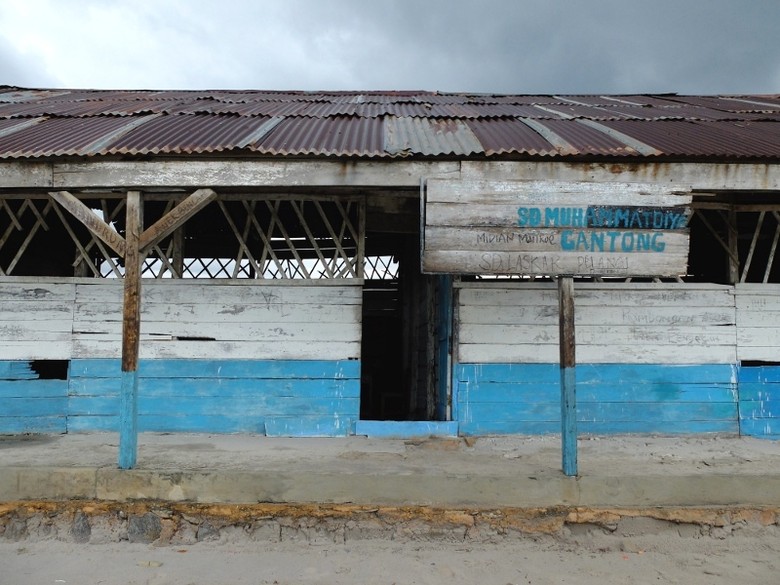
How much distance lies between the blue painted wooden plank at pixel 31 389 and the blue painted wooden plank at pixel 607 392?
4.08 meters

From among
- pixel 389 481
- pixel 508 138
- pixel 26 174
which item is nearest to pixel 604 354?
pixel 508 138

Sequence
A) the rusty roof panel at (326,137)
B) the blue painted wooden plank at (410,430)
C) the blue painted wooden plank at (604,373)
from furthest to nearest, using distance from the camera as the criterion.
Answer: the blue painted wooden plank at (604,373)
the blue painted wooden plank at (410,430)
the rusty roof panel at (326,137)

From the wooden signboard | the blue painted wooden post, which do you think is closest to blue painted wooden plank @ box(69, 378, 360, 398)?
the blue painted wooden post

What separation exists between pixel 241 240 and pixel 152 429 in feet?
6.85

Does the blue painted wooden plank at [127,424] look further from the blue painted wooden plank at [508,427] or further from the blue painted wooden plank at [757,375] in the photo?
the blue painted wooden plank at [757,375]

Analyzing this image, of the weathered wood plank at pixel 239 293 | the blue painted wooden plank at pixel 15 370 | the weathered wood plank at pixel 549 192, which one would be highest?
the weathered wood plank at pixel 549 192

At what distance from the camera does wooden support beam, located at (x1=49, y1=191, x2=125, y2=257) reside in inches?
172

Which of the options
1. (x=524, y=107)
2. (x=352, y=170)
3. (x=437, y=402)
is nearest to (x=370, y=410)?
(x=437, y=402)

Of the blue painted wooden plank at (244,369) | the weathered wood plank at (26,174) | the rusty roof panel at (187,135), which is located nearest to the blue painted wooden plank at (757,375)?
the blue painted wooden plank at (244,369)

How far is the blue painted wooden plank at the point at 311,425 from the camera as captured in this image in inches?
225

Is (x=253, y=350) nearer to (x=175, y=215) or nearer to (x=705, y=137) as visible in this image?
(x=175, y=215)

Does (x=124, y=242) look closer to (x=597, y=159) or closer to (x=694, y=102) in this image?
(x=597, y=159)

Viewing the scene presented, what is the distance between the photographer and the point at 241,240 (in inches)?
229

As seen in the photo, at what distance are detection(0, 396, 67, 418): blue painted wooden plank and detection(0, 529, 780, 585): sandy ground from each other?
1856 millimetres
